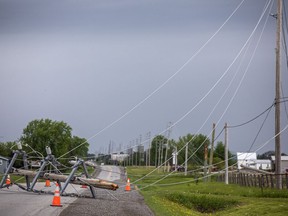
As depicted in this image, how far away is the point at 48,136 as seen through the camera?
80188mm

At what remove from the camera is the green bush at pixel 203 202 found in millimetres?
23764

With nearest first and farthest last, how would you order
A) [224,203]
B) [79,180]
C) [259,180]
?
1. [79,180]
2. [224,203]
3. [259,180]

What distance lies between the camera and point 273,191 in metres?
25.6

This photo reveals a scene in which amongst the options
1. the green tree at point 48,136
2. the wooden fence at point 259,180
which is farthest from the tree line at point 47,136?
the wooden fence at point 259,180

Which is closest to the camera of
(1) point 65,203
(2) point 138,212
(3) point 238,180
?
(2) point 138,212

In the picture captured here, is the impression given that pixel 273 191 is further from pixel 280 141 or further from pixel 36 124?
pixel 36 124

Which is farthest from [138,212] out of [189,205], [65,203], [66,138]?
[66,138]

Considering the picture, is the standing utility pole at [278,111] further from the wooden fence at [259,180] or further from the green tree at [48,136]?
the green tree at [48,136]

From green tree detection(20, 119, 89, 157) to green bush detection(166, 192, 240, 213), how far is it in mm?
50786

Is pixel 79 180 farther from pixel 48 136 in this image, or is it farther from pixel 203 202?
pixel 48 136

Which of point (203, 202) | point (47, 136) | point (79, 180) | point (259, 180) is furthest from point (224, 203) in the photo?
point (47, 136)

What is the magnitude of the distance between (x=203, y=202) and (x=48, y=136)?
57830 mm

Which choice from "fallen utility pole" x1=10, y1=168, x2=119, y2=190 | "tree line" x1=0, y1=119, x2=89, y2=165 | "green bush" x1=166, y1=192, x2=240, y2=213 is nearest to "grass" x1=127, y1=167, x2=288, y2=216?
"green bush" x1=166, y1=192, x2=240, y2=213

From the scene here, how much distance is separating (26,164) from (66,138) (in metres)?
57.7
